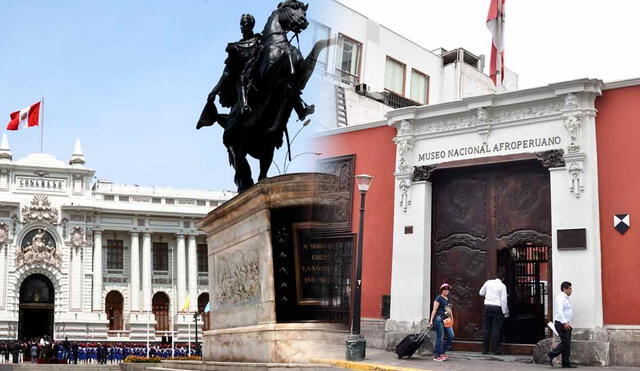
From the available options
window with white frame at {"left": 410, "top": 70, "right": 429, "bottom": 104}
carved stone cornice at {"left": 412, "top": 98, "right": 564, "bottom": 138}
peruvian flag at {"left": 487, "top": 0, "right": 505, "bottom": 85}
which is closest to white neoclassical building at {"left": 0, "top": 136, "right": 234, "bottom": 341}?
window with white frame at {"left": 410, "top": 70, "right": 429, "bottom": 104}

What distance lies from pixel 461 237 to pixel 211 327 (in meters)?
5.42

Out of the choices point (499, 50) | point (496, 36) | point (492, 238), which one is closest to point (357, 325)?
point (492, 238)

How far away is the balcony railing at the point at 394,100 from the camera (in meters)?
17.0

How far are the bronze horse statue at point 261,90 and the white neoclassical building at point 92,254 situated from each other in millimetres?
37344

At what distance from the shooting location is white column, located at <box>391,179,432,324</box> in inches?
486

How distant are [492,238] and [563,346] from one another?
2637mm

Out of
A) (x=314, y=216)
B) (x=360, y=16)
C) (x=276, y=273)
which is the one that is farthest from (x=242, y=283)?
(x=360, y=16)

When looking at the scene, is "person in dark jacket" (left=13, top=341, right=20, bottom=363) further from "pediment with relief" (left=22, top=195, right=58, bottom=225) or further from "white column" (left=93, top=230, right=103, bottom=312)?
"pediment with relief" (left=22, top=195, right=58, bottom=225)

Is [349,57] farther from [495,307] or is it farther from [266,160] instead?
[266,160]

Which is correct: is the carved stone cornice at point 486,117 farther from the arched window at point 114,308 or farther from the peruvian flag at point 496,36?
the arched window at point 114,308

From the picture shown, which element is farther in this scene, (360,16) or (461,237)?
(360,16)

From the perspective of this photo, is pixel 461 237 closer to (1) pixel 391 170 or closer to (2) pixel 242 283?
(1) pixel 391 170

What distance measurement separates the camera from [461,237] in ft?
40.4

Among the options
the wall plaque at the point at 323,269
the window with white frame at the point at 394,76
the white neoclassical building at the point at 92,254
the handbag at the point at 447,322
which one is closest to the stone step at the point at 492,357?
the handbag at the point at 447,322
